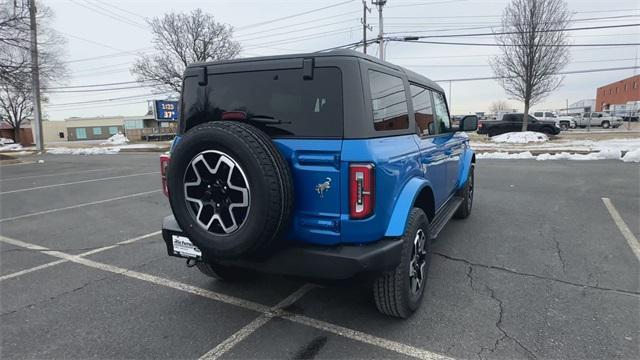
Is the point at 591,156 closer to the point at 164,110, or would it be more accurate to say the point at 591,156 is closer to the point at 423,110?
the point at 423,110

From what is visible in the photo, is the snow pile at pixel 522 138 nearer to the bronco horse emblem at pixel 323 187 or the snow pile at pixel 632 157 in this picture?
the snow pile at pixel 632 157

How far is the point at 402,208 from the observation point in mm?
2732

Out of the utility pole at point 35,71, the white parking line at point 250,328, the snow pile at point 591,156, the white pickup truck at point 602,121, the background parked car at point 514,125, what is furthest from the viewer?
the white pickup truck at point 602,121

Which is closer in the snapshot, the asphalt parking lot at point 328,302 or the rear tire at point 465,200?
the asphalt parking lot at point 328,302

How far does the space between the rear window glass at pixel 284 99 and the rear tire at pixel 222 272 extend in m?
1.37

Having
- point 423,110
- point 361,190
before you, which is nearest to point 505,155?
point 423,110

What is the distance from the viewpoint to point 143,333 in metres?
2.85

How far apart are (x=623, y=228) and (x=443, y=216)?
2994 millimetres

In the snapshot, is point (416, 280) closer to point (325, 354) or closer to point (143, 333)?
point (325, 354)

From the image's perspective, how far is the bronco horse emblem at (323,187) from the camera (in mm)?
2497

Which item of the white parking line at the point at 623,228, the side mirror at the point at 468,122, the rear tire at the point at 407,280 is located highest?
the side mirror at the point at 468,122

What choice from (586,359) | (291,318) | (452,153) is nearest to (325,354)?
(291,318)

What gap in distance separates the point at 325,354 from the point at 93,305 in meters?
2.13

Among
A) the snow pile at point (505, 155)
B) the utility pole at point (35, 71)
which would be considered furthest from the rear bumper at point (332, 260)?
the utility pole at point (35, 71)
